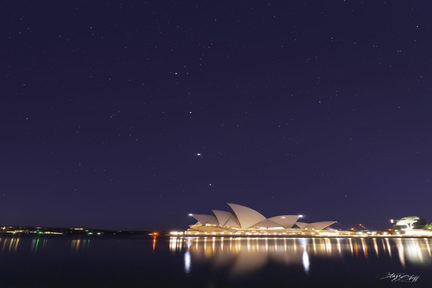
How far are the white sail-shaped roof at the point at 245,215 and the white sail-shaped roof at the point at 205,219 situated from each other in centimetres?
1083

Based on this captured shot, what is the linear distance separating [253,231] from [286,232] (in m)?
15.9

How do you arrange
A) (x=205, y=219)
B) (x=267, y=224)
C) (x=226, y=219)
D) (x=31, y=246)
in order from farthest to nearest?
1. (x=205, y=219)
2. (x=267, y=224)
3. (x=226, y=219)
4. (x=31, y=246)

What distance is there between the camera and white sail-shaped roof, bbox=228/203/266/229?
119 meters

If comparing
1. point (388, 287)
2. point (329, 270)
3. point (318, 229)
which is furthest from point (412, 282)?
point (318, 229)

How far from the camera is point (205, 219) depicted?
128 metres

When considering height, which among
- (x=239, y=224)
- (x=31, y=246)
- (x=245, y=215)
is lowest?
(x=31, y=246)

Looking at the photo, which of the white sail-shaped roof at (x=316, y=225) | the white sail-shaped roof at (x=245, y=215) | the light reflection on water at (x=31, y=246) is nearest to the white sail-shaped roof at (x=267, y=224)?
the white sail-shaped roof at (x=245, y=215)

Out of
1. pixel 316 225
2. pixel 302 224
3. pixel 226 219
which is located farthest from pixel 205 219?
pixel 316 225

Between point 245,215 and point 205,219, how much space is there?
17657 millimetres

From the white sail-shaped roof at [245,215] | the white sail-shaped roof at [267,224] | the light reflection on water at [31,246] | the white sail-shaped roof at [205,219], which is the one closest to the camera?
the light reflection on water at [31,246]

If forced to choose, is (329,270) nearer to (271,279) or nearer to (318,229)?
(271,279)

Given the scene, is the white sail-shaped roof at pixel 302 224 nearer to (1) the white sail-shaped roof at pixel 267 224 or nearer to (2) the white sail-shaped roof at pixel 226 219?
(1) the white sail-shaped roof at pixel 267 224

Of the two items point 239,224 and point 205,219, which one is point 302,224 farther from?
point 205,219

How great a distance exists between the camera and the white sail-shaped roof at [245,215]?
392 feet
